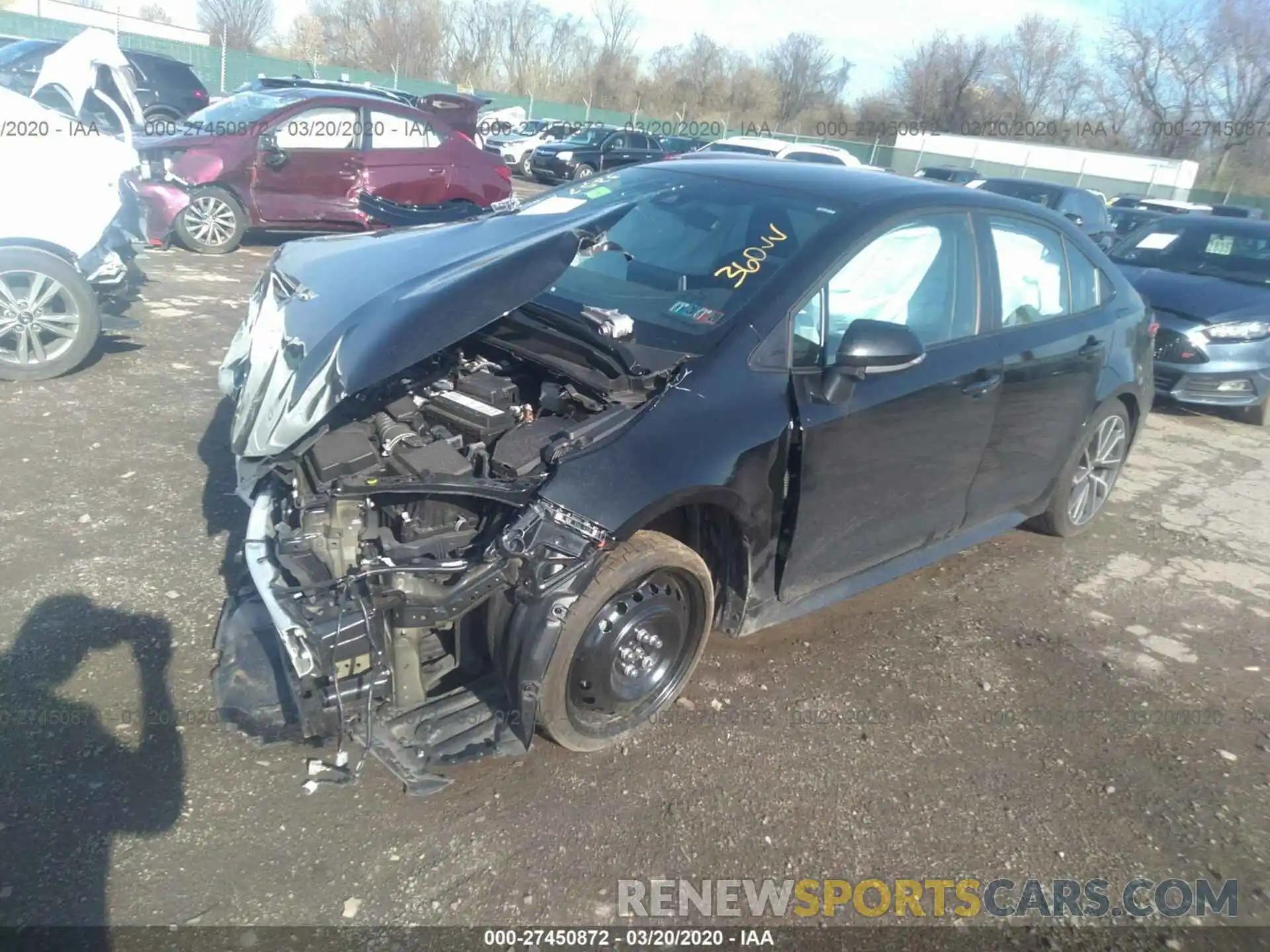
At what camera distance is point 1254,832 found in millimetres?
3080

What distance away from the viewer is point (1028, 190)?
1569cm

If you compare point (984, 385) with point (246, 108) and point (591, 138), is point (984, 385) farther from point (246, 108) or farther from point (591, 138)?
point (591, 138)

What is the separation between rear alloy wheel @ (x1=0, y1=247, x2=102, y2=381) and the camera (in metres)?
5.43

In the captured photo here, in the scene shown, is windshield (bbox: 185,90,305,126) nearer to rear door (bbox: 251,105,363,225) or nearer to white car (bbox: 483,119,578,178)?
rear door (bbox: 251,105,363,225)

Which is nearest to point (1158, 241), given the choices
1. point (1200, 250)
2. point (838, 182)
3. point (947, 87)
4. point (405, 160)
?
point (1200, 250)

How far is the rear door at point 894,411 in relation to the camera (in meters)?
3.20

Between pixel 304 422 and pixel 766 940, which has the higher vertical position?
pixel 304 422

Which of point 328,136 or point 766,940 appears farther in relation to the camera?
point 328,136

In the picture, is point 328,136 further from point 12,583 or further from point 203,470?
point 12,583

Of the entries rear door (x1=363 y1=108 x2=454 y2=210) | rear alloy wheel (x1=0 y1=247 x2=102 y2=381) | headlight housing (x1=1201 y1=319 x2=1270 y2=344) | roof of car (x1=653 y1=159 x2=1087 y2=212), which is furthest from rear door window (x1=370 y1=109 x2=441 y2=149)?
headlight housing (x1=1201 y1=319 x2=1270 y2=344)

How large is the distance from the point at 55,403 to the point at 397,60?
55665mm

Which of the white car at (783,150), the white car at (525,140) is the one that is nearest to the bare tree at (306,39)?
the white car at (525,140)

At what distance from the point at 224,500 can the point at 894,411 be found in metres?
3.16

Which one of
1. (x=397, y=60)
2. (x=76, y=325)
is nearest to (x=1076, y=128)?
(x=397, y=60)
